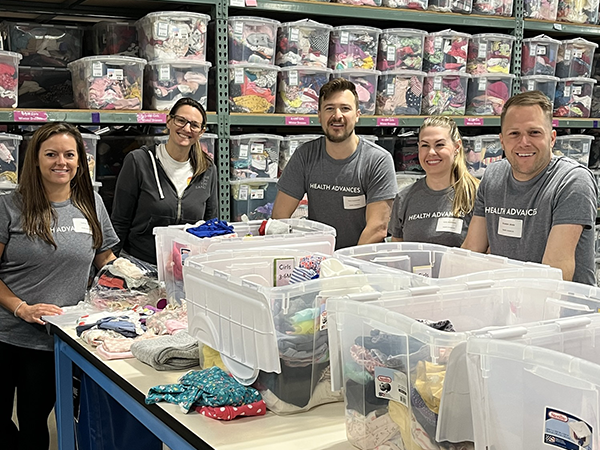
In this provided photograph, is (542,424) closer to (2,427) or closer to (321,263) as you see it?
(321,263)

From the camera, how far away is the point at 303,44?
14.6 feet

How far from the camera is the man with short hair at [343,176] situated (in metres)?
3.59

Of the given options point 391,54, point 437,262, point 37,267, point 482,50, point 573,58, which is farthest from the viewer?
point 573,58

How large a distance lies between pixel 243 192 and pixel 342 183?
921 mm

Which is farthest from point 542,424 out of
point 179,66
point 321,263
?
point 179,66

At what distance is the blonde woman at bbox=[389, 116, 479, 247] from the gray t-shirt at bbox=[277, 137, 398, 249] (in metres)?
0.24

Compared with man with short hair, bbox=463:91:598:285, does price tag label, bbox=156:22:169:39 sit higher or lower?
higher

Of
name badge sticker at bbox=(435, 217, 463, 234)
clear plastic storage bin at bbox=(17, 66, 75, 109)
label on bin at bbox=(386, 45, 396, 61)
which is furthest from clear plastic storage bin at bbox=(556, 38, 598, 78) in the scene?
Answer: clear plastic storage bin at bbox=(17, 66, 75, 109)

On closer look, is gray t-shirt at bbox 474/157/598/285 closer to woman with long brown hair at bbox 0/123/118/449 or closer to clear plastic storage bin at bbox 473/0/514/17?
woman with long brown hair at bbox 0/123/118/449

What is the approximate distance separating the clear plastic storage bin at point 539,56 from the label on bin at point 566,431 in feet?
14.7

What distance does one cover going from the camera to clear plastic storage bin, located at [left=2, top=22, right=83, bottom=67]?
Result: 4.00 meters

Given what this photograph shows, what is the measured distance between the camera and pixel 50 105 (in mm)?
4254

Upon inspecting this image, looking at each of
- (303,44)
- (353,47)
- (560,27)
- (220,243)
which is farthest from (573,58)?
(220,243)

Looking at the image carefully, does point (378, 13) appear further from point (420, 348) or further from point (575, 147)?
point (420, 348)
